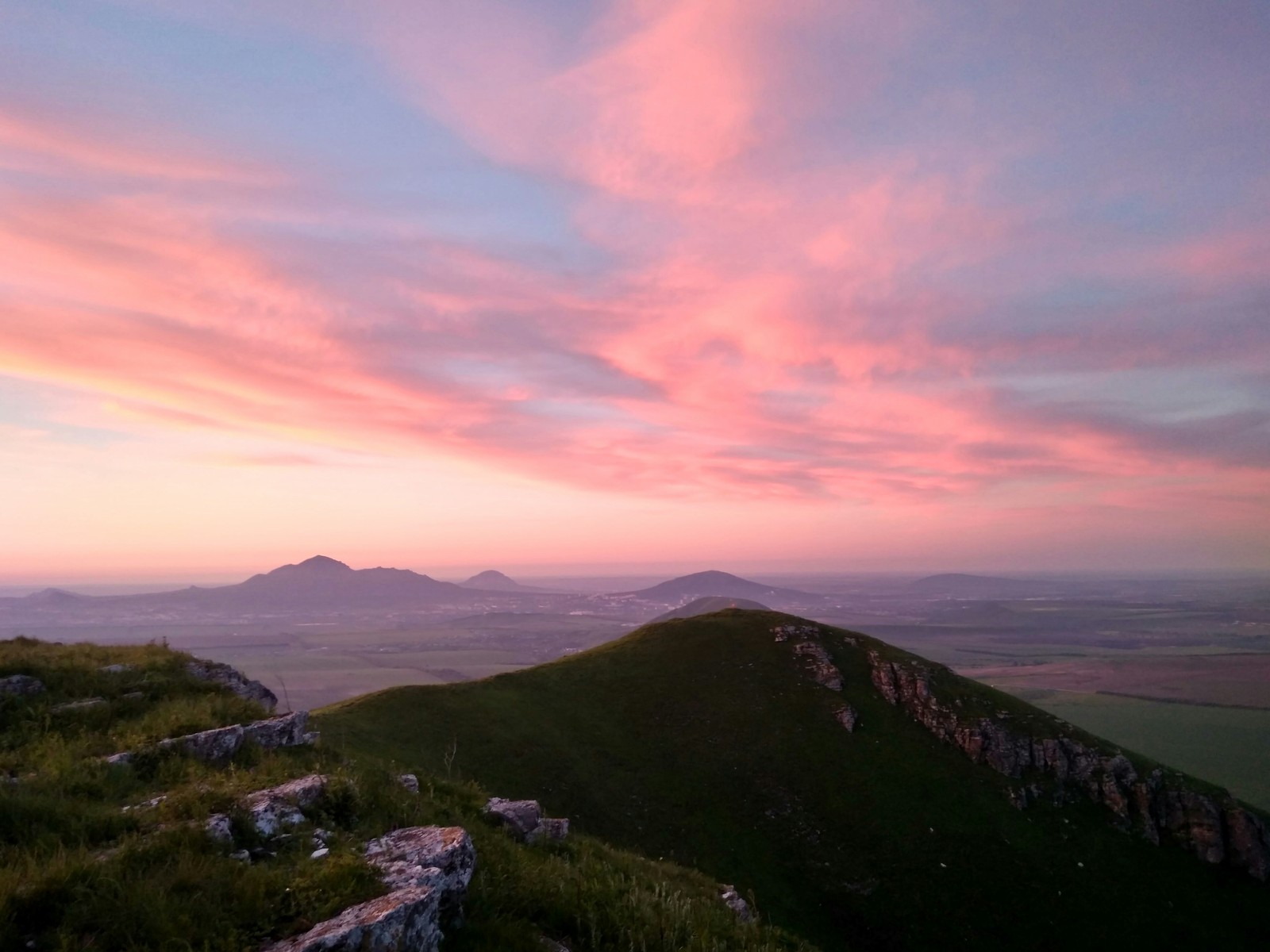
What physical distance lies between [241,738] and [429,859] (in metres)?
8.36

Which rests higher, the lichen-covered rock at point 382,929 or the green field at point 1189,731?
the lichen-covered rock at point 382,929

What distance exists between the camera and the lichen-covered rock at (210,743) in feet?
44.6

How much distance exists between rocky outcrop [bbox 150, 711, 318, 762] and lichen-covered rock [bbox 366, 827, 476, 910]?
6.13 metres

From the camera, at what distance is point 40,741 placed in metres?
14.5

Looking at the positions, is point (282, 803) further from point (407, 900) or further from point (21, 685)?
point (21, 685)

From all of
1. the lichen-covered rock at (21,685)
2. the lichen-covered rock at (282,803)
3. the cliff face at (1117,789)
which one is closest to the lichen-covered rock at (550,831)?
the lichen-covered rock at (282,803)

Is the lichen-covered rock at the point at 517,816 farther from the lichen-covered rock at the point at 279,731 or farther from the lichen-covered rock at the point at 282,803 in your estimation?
the lichen-covered rock at the point at 279,731

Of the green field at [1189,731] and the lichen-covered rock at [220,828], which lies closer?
the lichen-covered rock at [220,828]

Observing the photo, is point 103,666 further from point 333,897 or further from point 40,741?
point 333,897

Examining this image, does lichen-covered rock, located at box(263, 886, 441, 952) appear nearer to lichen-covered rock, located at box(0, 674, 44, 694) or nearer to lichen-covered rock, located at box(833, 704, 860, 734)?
lichen-covered rock, located at box(0, 674, 44, 694)

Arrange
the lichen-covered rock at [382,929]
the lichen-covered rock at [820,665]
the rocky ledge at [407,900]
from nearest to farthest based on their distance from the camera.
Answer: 1. the lichen-covered rock at [382,929]
2. the rocky ledge at [407,900]
3. the lichen-covered rock at [820,665]

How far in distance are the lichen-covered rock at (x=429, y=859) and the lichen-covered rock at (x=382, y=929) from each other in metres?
0.53

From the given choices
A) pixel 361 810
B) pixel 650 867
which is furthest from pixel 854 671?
pixel 361 810

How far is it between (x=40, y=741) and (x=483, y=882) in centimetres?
1215
